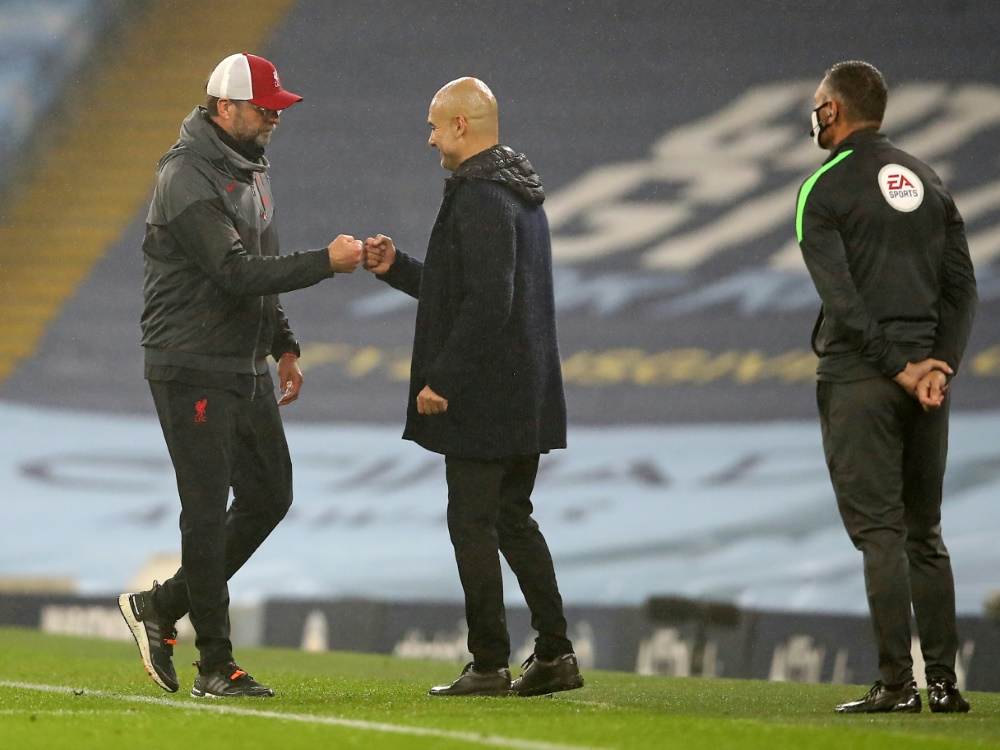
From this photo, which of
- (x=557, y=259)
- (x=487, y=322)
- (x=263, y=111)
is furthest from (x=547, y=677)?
(x=557, y=259)

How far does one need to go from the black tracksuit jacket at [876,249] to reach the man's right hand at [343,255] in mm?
1120

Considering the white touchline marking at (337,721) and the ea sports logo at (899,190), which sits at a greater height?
the ea sports logo at (899,190)

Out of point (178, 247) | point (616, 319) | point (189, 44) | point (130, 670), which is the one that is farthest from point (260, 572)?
point (178, 247)

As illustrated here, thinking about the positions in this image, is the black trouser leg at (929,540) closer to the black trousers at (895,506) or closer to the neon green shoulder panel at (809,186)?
the black trousers at (895,506)

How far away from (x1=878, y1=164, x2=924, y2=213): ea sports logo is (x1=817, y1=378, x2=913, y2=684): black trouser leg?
42cm

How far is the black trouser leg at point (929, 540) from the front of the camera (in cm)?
363

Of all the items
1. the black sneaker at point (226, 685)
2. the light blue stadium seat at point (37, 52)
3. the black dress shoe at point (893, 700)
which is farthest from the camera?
the light blue stadium seat at point (37, 52)

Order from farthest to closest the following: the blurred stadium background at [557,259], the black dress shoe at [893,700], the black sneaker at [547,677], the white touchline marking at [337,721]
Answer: the blurred stadium background at [557,259] < the black sneaker at [547,677] < the black dress shoe at [893,700] < the white touchline marking at [337,721]

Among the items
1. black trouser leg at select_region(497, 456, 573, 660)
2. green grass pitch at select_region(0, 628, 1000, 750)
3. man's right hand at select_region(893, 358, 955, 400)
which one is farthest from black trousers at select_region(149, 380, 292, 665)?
man's right hand at select_region(893, 358, 955, 400)

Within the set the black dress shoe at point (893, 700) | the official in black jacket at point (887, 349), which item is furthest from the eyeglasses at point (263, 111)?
the black dress shoe at point (893, 700)

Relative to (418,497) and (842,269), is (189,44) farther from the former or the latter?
(842,269)

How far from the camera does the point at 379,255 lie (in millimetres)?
4164

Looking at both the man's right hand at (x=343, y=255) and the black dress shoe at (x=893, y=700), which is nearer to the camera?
the black dress shoe at (x=893, y=700)

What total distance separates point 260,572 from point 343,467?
3.75 feet
